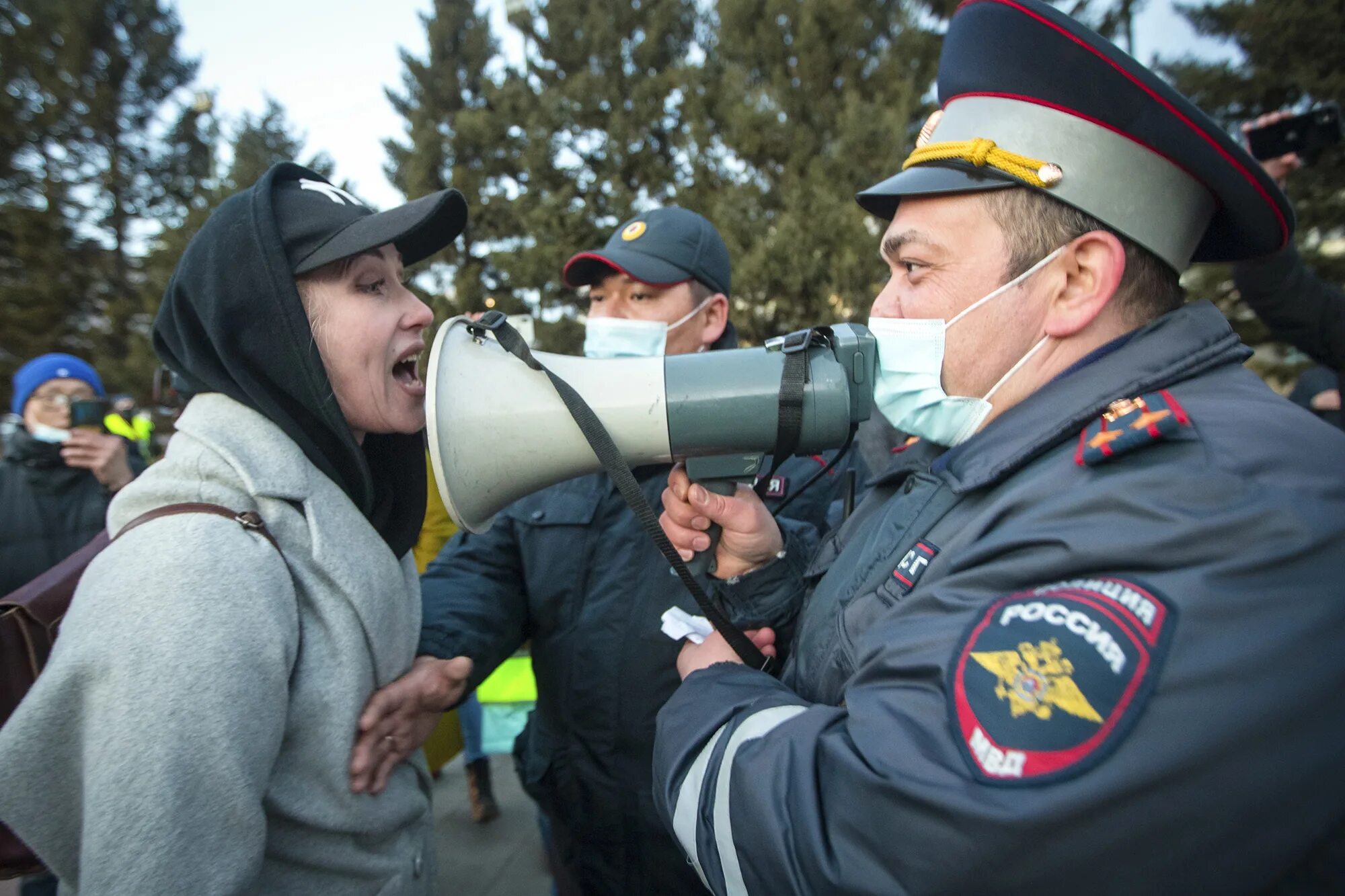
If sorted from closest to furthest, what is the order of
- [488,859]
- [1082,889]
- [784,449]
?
[1082,889] < [784,449] < [488,859]

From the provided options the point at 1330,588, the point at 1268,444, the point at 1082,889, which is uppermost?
the point at 1268,444

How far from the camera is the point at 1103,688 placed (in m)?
0.79

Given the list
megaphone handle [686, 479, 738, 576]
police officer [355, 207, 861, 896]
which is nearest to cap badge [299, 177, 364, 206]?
police officer [355, 207, 861, 896]

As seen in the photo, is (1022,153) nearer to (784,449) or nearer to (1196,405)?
(1196,405)

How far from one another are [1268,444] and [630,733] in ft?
4.71

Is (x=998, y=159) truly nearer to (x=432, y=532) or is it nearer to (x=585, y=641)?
(x=585, y=641)

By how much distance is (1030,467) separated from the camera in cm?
108

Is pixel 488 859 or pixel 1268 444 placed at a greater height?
pixel 1268 444

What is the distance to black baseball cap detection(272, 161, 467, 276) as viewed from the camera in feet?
4.54

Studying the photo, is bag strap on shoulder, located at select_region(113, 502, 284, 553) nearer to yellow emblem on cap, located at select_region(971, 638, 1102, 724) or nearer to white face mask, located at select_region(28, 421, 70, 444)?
yellow emblem on cap, located at select_region(971, 638, 1102, 724)

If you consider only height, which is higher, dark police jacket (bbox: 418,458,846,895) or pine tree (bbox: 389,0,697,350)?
pine tree (bbox: 389,0,697,350)

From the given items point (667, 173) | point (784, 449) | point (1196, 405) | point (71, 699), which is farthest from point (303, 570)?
point (667, 173)

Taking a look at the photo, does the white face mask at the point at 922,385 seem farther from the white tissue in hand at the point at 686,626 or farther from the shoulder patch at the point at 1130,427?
the white tissue in hand at the point at 686,626

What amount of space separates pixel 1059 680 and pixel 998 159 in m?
0.86
